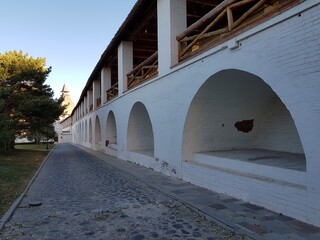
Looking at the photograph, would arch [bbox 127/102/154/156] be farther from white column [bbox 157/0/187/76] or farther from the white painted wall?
white column [bbox 157/0/187/76]

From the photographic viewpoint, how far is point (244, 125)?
850 centimetres

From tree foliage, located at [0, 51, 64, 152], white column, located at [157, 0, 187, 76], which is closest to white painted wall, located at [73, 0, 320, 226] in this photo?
white column, located at [157, 0, 187, 76]

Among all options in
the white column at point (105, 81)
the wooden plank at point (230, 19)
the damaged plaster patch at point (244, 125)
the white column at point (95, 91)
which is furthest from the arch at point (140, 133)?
the white column at point (95, 91)

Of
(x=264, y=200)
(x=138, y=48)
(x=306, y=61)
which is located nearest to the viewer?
(x=306, y=61)

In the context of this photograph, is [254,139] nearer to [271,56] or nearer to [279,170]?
[279,170]

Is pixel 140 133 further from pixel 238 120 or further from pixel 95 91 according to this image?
pixel 95 91

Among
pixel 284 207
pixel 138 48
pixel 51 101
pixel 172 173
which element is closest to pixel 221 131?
pixel 172 173

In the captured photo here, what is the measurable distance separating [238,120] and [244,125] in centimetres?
29

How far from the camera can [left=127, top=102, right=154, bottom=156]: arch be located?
13.8 meters

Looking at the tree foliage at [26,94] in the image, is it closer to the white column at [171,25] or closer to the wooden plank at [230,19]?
the white column at [171,25]

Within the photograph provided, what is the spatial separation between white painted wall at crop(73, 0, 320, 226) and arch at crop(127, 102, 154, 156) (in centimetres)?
183

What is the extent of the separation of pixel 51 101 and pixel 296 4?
1725 cm

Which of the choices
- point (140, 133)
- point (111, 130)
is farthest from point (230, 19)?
point (111, 130)

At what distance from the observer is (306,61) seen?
431 centimetres
